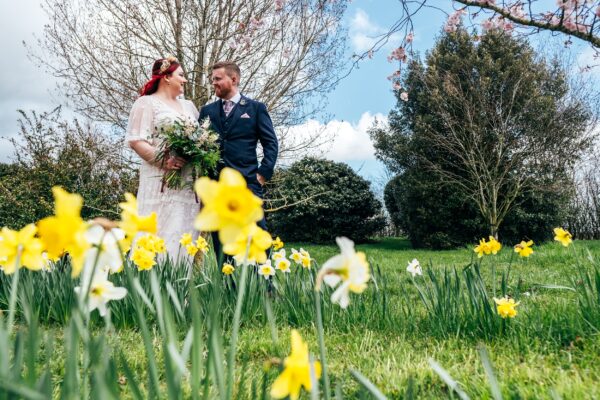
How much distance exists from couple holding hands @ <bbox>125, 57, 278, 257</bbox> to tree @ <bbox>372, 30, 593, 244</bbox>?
8.86 meters

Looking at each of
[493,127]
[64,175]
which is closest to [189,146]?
[64,175]

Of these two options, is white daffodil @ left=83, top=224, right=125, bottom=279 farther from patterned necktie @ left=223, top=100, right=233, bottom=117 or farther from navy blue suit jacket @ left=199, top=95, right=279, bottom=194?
patterned necktie @ left=223, top=100, right=233, bottom=117

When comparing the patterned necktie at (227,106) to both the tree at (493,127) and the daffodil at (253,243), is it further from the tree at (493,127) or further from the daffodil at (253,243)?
the tree at (493,127)

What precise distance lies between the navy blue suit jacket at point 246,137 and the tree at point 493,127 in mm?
8781

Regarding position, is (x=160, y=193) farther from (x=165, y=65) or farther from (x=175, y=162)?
(x=165, y=65)

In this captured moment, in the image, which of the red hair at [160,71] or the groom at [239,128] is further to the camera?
the red hair at [160,71]

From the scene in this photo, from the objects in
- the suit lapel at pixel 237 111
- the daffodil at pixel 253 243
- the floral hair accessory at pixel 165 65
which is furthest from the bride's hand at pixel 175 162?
the daffodil at pixel 253 243

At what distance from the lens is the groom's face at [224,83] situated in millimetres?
3543

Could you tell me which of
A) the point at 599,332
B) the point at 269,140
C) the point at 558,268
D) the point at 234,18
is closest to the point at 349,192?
the point at 234,18

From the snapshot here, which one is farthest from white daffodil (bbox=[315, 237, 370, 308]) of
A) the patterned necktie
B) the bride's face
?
the bride's face

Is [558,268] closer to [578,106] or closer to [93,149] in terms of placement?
[93,149]

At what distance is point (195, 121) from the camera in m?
3.48

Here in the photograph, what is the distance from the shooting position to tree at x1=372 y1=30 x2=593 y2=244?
38.0 feet

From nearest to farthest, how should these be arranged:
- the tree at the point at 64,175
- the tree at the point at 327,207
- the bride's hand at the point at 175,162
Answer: the bride's hand at the point at 175,162 < the tree at the point at 64,175 < the tree at the point at 327,207
